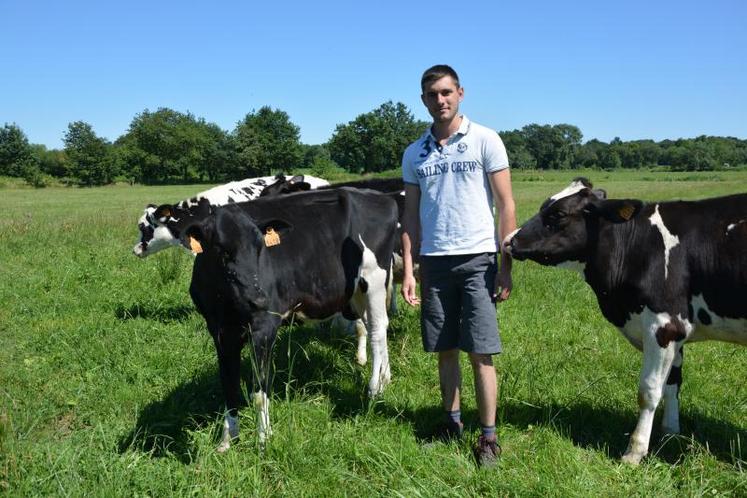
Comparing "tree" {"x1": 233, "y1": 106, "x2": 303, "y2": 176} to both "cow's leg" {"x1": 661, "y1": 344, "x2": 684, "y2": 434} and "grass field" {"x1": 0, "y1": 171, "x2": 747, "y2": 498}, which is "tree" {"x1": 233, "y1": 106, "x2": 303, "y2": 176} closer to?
"grass field" {"x1": 0, "y1": 171, "x2": 747, "y2": 498}

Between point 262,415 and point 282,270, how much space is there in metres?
1.21

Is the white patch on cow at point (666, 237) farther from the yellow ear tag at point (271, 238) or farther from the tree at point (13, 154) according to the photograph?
the tree at point (13, 154)

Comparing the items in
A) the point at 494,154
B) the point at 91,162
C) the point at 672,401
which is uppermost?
the point at 91,162

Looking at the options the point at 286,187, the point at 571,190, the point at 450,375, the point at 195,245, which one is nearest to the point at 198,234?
the point at 195,245

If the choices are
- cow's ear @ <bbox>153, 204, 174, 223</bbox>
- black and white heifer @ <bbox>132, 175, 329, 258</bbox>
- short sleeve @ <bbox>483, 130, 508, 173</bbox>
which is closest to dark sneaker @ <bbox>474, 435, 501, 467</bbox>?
short sleeve @ <bbox>483, 130, 508, 173</bbox>

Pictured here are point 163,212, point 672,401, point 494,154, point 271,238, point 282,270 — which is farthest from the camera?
point 163,212

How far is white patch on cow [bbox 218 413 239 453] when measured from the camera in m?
4.11

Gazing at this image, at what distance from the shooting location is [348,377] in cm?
585

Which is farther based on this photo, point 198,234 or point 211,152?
point 211,152

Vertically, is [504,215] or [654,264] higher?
[504,215]

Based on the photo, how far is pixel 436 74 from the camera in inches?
149

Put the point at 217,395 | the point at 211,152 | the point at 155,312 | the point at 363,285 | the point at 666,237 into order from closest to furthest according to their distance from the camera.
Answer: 1. the point at 666,237
2. the point at 217,395
3. the point at 363,285
4. the point at 155,312
5. the point at 211,152

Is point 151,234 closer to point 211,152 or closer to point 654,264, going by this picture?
point 654,264

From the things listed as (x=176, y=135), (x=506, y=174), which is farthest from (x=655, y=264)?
(x=176, y=135)
